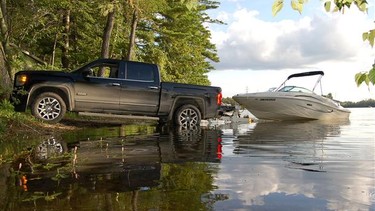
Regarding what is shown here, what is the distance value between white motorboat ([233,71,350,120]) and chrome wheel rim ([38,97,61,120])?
532 inches

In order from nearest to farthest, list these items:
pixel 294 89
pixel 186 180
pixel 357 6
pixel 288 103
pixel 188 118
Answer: pixel 357 6 → pixel 186 180 → pixel 188 118 → pixel 288 103 → pixel 294 89

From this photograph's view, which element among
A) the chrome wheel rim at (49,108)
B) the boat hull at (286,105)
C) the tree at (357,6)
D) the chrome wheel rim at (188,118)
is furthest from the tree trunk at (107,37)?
the tree at (357,6)

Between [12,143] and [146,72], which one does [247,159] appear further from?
[146,72]

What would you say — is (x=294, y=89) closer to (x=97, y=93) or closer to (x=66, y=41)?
(x=97, y=93)

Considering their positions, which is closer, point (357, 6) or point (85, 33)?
point (357, 6)

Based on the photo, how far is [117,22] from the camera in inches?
1076

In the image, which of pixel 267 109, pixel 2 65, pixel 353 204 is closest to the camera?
pixel 353 204

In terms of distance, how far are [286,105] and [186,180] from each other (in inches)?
741

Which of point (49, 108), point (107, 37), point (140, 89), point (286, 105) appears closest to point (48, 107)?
point (49, 108)

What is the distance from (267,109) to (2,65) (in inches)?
594

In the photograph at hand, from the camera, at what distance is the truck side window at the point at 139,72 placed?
12141mm

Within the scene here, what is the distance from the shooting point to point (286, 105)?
880 inches

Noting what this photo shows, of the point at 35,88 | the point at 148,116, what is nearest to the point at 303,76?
the point at 148,116

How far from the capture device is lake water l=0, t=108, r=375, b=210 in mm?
3484
